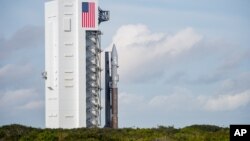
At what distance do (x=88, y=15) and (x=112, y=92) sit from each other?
12.0 m

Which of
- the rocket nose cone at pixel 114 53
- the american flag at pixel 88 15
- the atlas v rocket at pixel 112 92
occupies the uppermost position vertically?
the american flag at pixel 88 15

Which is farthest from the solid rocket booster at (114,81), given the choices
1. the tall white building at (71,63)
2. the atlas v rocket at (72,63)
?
the tall white building at (71,63)

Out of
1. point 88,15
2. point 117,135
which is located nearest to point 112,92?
point 88,15

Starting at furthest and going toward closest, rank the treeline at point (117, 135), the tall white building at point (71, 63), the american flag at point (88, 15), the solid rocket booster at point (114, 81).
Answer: the solid rocket booster at point (114, 81), the american flag at point (88, 15), the tall white building at point (71, 63), the treeline at point (117, 135)

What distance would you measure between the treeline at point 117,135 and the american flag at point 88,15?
18844 mm

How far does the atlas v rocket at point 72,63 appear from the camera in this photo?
3962 inches

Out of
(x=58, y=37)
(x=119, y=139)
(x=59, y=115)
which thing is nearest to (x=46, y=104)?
(x=59, y=115)

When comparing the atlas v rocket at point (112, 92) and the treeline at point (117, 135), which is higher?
the atlas v rocket at point (112, 92)

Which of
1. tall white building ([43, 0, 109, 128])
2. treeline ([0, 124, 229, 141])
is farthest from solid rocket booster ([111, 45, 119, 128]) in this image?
treeline ([0, 124, 229, 141])

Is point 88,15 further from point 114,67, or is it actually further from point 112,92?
point 112,92

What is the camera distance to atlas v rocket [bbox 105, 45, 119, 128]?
105 metres

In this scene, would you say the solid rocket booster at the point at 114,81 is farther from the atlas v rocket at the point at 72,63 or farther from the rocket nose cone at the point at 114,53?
the atlas v rocket at the point at 72,63

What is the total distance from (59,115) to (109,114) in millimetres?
9707

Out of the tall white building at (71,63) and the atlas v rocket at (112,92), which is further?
the atlas v rocket at (112,92)
